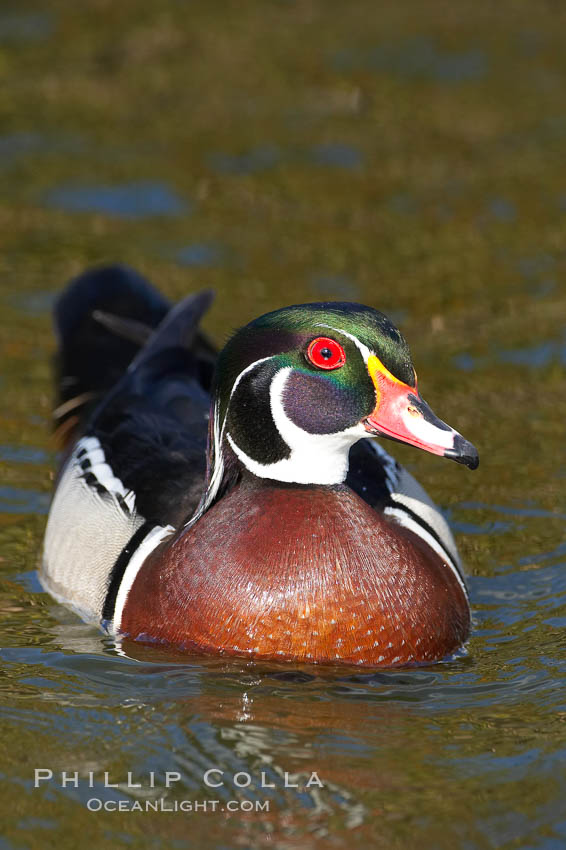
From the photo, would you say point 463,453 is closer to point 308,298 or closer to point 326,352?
point 326,352

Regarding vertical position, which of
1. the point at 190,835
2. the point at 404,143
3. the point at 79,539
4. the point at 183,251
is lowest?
the point at 190,835

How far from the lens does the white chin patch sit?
5.22 metres

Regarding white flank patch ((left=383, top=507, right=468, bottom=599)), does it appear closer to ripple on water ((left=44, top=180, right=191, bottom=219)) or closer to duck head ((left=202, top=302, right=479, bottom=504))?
duck head ((left=202, top=302, right=479, bottom=504))

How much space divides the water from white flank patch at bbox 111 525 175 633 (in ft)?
0.52

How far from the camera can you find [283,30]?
12945 millimetres

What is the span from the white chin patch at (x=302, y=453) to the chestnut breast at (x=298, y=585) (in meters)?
0.05

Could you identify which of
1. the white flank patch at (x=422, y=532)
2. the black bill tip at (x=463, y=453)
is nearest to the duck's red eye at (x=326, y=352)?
the black bill tip at (x=463, y=453)

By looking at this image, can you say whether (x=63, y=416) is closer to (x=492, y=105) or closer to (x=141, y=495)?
(x=141, y=495)

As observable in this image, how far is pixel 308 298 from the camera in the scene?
9.33 m

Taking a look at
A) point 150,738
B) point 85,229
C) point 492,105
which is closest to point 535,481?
point 150,738

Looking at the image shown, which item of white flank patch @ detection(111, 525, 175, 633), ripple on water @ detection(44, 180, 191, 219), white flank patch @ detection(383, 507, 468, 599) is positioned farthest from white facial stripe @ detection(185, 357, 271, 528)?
ripple on water @ detection(44, 180, 191, 219)

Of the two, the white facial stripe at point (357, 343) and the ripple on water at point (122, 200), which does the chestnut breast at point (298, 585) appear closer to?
the white facial stripe at point (357, 343)

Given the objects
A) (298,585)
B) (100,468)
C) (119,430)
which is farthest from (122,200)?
(298,585)

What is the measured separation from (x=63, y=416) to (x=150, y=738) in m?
2.88
